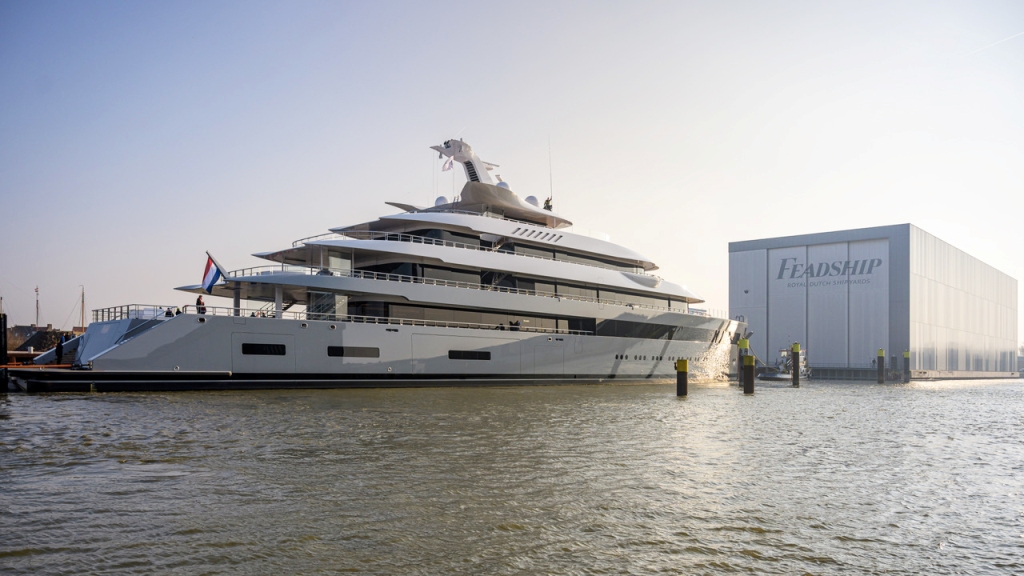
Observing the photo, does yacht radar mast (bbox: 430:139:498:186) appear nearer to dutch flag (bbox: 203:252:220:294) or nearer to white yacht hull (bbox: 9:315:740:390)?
white yacht hull (bbox: 9:315:740:390)

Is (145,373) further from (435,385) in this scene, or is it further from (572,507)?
(572,507)

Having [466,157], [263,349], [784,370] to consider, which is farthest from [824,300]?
[263,349]

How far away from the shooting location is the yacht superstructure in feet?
62.2

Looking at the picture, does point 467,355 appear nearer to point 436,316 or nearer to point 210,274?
point 436,316

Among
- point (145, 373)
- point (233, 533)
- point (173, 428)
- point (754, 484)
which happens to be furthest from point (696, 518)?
point (145, 373)

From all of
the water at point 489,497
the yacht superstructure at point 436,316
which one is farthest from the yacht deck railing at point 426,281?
the water at point 489,497

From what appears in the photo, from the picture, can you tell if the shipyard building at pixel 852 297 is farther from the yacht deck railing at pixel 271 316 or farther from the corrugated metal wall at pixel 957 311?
the yacht deck railing at pixel 271 316

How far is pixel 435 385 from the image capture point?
23047mm

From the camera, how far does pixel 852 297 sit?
5150cm

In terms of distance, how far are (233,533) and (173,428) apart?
6.66 meters

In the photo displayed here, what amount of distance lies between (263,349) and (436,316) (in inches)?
241

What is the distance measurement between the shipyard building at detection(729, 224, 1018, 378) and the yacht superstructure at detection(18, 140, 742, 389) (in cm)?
1994

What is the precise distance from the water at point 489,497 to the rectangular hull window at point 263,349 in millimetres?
6145

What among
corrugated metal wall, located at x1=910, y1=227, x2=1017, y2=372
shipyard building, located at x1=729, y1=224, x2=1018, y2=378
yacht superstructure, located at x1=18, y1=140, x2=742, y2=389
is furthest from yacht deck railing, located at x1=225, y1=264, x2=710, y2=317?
corrugated metal wall, located at x1=910, y1=227, x2=1017, y2=372
